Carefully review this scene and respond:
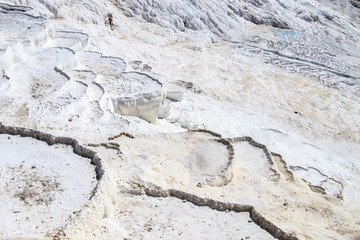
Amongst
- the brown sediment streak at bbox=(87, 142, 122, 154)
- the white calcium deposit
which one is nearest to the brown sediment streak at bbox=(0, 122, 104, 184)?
the white calcium deposit

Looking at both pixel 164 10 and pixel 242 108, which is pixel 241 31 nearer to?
pixel 164 10

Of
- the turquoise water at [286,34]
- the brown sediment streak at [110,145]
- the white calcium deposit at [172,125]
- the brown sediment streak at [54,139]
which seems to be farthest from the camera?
the turquoise water at [286,34]

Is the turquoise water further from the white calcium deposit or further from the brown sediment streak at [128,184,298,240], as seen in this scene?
the brown sediment streak at [128,184,298,240]

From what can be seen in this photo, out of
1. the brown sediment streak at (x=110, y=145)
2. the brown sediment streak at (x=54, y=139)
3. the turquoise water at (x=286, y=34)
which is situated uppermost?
the brown sediment streak at (x=54, y=139)

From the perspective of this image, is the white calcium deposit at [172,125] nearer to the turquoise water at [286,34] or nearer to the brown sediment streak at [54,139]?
the brown sediment streak at [54,139]

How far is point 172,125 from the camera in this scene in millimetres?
9070

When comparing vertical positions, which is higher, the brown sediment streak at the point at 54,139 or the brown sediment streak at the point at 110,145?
the brown sediment streak at the point at 54,139

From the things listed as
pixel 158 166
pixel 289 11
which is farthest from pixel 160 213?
pixel 289 11

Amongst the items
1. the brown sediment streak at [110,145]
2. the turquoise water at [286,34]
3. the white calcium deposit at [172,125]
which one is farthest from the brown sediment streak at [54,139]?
the turquoise water at [286,34]

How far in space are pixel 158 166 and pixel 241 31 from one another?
637 inches

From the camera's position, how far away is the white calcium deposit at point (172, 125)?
3.99m

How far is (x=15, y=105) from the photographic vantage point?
6.62 metres

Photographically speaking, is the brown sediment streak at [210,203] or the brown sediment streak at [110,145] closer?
the brown sediment streak at [210,203]

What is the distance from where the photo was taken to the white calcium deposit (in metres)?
3.99
